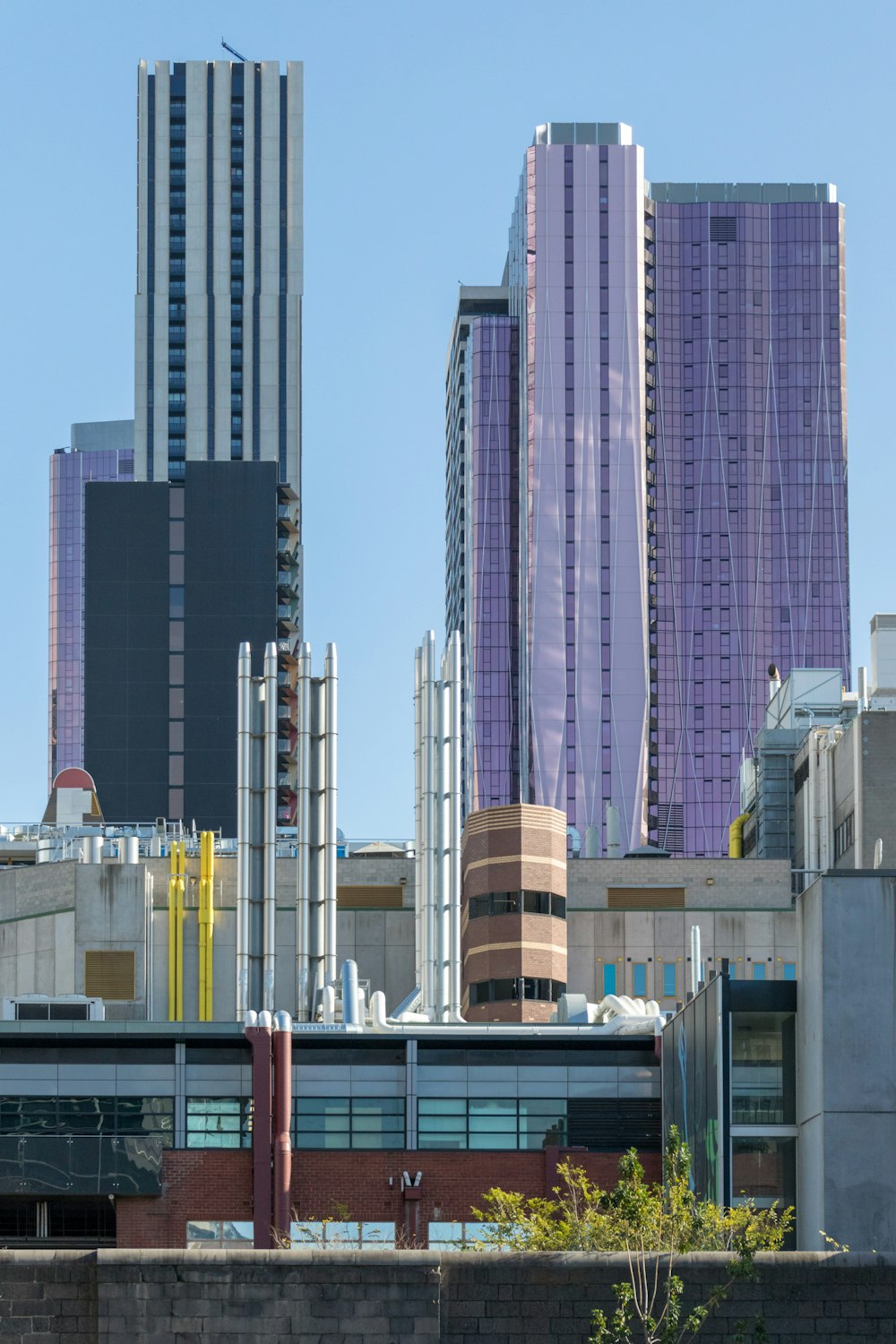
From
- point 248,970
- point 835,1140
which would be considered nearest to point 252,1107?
point 248,970

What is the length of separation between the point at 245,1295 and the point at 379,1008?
176 feet

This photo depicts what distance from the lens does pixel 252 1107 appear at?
85312 mm

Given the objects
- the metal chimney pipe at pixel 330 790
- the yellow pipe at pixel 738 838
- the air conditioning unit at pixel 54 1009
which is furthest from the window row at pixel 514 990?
the yellow pipe at pixel 738 838

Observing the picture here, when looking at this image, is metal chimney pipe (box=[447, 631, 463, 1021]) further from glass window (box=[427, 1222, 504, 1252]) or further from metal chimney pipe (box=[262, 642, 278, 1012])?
glass window (box=[427, 1222, 504, 1252])

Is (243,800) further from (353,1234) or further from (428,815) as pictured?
(353,1234)

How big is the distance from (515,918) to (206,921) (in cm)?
1746

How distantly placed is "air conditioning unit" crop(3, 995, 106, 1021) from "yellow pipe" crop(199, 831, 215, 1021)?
20.2 m

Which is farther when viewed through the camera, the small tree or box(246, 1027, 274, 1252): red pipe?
box(246, 1027, 274, 1252): red pipe

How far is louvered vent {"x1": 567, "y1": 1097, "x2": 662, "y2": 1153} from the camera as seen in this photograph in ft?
279

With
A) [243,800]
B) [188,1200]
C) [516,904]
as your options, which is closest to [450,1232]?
[188,1200]

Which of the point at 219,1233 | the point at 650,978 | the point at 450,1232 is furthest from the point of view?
the point at 650,978

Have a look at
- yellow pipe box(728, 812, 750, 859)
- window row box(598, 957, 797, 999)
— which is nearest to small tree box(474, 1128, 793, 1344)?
window row box(598, 957, 797, 999)

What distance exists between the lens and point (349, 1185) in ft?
281

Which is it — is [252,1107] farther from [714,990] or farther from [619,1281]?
[619,1281]
